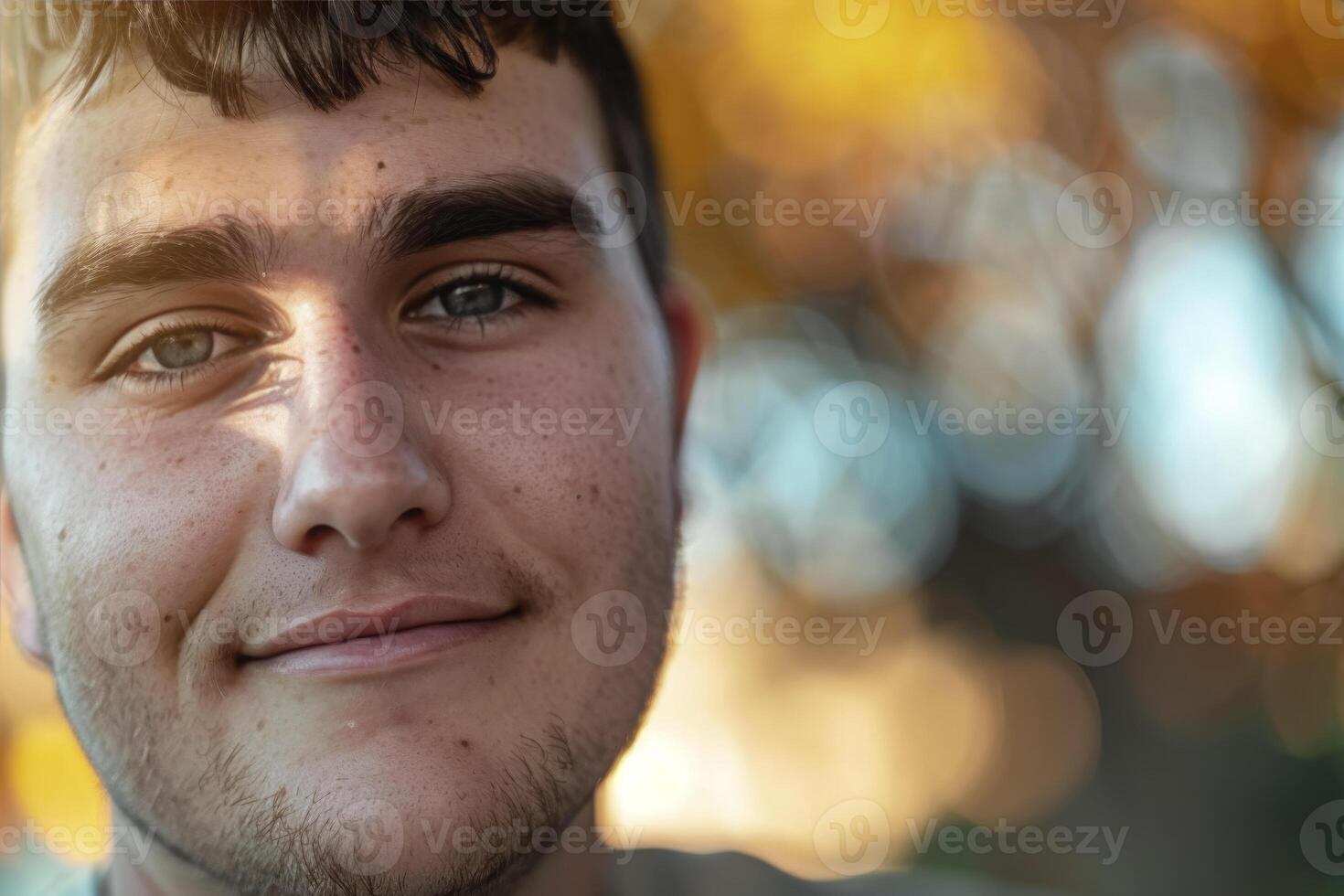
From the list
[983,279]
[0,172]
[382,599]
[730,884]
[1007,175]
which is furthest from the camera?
[983,279]

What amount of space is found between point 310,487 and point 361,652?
0.28 meters

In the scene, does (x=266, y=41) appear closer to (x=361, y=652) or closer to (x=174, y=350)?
(x=174, y=350)

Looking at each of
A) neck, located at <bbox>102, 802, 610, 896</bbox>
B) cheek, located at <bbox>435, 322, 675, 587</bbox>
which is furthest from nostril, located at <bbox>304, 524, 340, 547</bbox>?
neck, located at <bbox>102, 802, 610, 896</bbox>

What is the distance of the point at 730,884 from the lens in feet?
8.52

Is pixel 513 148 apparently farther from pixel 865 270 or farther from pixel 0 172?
pixel 865 270

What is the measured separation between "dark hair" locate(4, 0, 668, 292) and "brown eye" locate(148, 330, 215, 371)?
382 millimetres

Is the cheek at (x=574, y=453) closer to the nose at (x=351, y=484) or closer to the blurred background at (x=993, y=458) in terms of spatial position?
the nose at (x=351, y=484)

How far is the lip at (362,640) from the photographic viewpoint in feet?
5.71

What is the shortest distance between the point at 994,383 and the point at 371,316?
5.24m

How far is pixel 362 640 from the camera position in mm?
1754

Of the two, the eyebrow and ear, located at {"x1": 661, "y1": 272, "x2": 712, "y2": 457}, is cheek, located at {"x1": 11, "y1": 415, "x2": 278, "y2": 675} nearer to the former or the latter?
Result: the eyebrow

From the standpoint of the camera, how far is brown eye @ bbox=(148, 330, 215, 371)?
1.88m

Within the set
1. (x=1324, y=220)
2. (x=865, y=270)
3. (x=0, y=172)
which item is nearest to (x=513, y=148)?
(x=0, y=172)

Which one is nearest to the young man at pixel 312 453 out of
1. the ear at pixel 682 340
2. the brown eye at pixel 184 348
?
the brown eye at pixel 184 348
